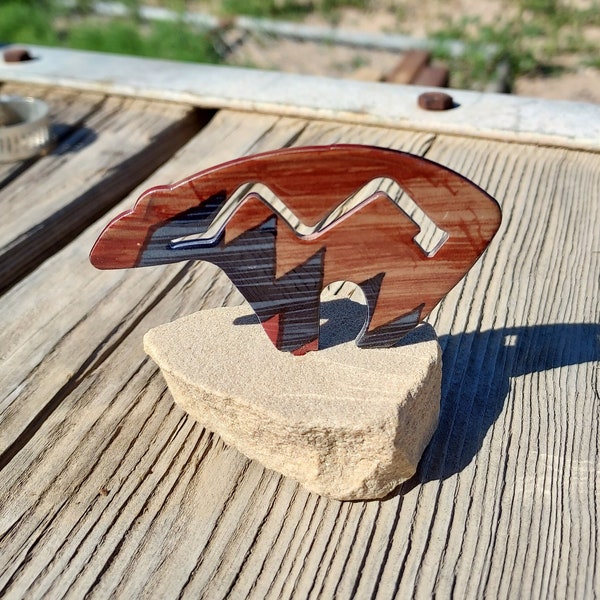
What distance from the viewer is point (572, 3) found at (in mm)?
5609

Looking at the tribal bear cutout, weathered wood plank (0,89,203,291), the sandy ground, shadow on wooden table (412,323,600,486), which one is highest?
the tribal bear cutout

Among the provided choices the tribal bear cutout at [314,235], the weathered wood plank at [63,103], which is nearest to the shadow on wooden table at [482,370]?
the tribal bear cutout at [314,235]

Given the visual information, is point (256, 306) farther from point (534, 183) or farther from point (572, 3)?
point (572, 3)

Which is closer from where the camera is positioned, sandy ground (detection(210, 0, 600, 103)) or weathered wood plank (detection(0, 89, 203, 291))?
weathered wood plank (detection(0, 89, 203, 291))

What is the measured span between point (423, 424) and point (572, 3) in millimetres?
4891

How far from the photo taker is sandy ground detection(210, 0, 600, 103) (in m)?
4.89

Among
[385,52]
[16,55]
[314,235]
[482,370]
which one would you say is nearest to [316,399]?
[314,235]

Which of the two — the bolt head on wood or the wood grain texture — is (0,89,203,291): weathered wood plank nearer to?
the wood grain texture

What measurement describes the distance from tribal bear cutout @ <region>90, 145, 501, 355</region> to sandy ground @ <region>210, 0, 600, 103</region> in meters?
3.12

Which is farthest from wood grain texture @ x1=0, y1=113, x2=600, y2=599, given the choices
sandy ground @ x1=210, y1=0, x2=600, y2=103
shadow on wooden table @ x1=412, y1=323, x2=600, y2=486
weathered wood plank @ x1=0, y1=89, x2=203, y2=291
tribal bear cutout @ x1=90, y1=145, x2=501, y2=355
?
sandy ground @ x1=210, y1=0, x2=600, y2=103

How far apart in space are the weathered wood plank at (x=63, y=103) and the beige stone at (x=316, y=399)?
1577 mm

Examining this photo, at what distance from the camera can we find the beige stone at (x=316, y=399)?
1.56m

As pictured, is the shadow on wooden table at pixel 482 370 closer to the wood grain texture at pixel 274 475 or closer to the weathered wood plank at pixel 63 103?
the wood grain texture at pixel 274 475

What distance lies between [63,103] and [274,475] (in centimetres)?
223
